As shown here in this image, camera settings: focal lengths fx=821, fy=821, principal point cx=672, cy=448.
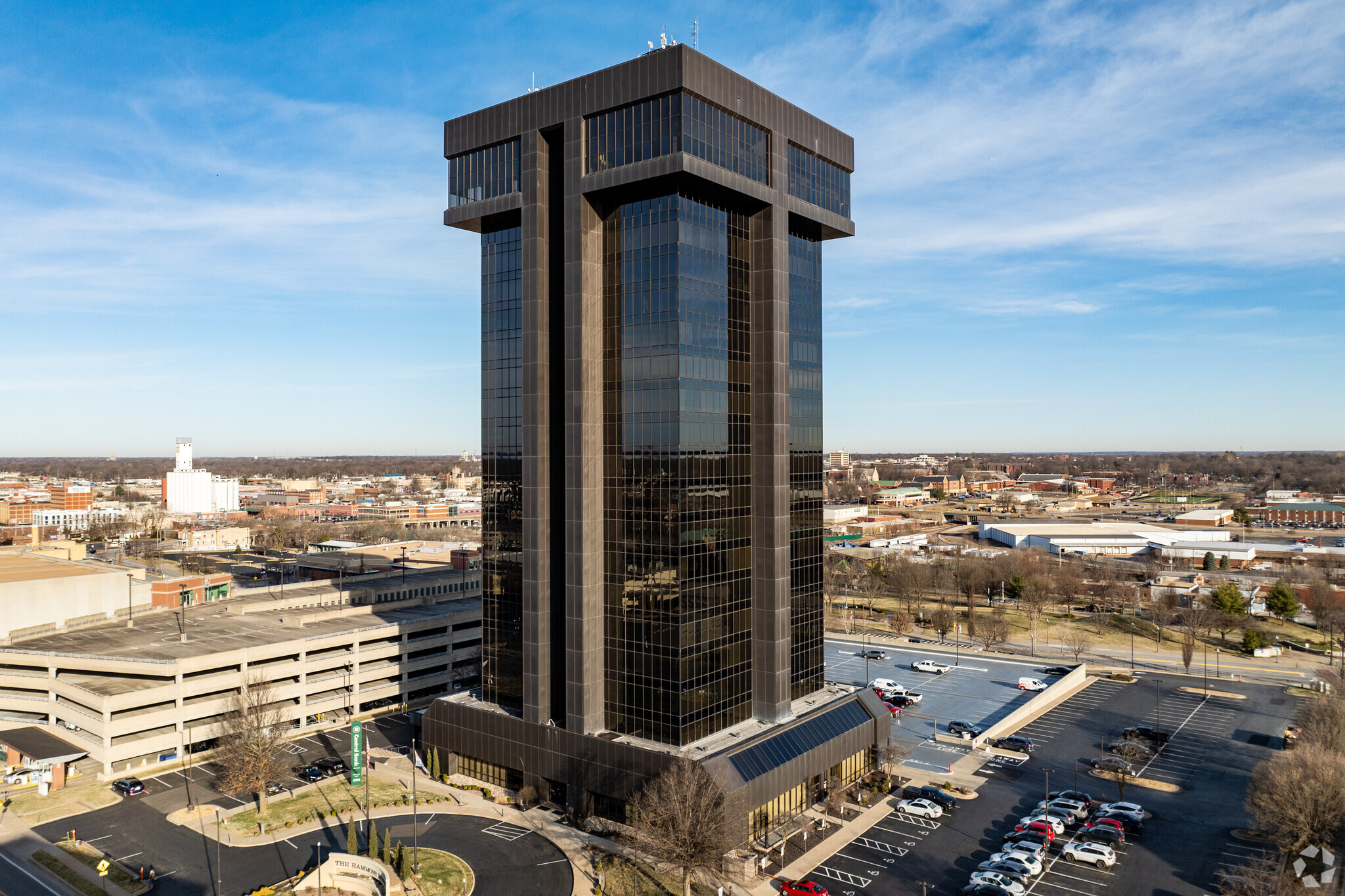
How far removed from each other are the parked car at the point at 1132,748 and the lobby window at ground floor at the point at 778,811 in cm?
3276

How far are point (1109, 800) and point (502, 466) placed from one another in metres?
58.1

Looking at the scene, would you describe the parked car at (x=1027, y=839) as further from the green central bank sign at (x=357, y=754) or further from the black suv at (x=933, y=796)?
the green central bank sign at (x=357, y=754)

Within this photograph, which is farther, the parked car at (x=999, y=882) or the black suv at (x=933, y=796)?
the black suv at (x=933, y=796)

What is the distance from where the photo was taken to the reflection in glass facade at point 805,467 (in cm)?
7162

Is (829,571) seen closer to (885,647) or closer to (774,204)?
(885,647)

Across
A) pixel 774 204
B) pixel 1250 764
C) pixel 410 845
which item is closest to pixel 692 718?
pixel 410 845

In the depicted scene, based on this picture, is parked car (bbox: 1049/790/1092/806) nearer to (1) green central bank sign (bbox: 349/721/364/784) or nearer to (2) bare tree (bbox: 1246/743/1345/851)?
(2) bare tree (bbox: 1246/743/1345/851)

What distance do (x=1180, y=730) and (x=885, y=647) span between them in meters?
46.4

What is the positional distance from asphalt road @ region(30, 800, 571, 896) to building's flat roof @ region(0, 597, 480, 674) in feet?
62.0

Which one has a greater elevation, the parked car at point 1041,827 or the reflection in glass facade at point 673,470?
the reflection in glass facade at point 673,470

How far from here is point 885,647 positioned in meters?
128

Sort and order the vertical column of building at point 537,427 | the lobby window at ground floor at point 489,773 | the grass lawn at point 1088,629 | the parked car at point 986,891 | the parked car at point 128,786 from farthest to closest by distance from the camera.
A: 1. the grass lawn at point 1088,629
2. the lobby window at ground floor at point 489,773
3. the parked car at point 128,786
4. the vertical column of building at point 537,427
5. the parked car at point 986,891

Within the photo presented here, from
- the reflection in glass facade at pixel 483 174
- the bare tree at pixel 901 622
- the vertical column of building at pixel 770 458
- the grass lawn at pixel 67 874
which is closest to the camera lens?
the grass lawn at pixel 67 874

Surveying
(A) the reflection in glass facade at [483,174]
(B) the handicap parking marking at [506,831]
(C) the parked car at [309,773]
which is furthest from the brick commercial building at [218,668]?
(A) the reflection in glass facade at [483,174]
